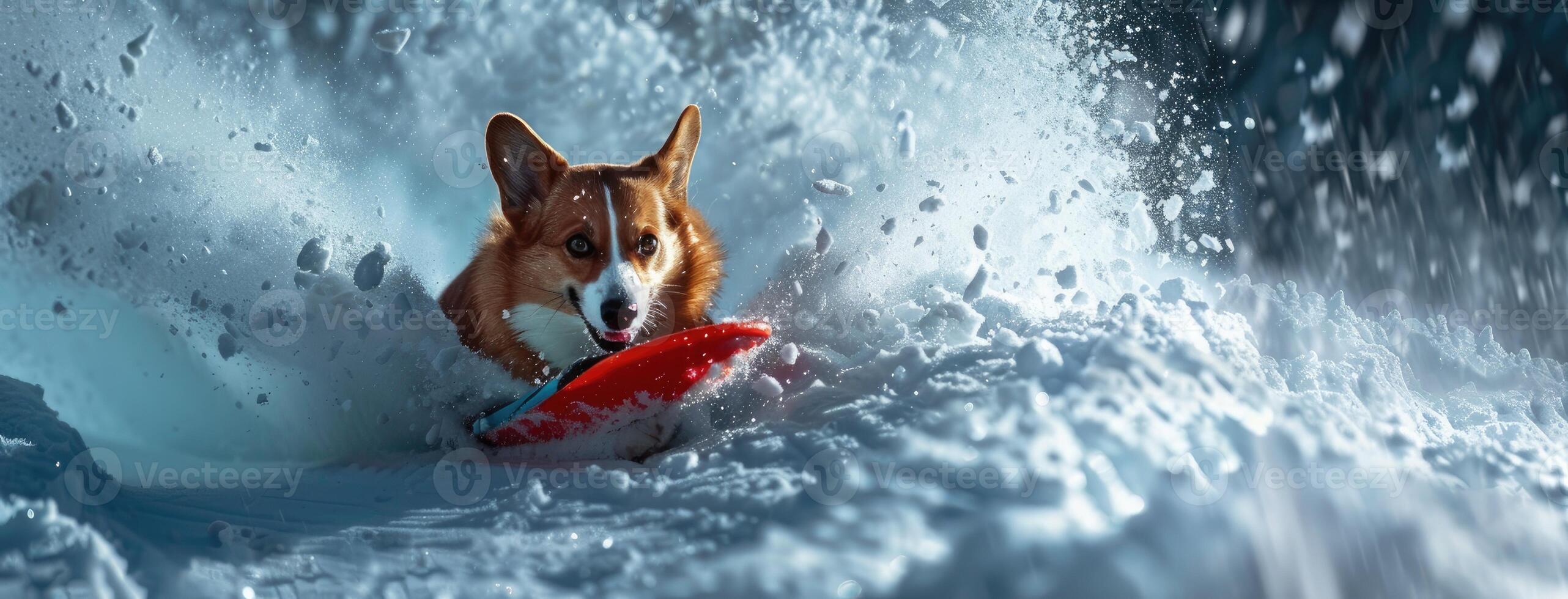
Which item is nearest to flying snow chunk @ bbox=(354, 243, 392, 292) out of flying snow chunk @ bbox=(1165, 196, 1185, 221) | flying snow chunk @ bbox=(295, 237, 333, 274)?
flying snow chunk @ bbox=(295, 237, 333, 274)

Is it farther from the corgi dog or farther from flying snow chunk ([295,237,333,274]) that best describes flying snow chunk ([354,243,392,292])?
the corgi dog

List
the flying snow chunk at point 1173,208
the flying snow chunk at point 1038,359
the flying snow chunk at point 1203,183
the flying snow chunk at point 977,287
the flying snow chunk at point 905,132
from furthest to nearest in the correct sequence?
the flying snow chunk at point 1203,183 < the flying snow chunk at point 1173,208 < the flying snow chunk at point 905,132 < the flying snow chunk at point 977,287 < the flying snow chunk at point 1038,359

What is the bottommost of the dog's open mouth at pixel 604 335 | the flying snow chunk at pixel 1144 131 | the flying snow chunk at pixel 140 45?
the dog's open mouth at pixel 604 335

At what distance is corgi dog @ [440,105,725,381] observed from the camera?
9.69 ft

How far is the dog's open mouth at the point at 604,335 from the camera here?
9.41 feet

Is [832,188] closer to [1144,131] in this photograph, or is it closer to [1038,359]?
[1038,359]

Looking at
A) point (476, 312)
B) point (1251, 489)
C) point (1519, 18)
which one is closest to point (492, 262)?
point (476, 312)

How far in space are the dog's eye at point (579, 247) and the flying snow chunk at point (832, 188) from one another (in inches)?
45.6

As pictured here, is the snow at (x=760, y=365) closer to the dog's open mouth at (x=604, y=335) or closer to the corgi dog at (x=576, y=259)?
the corgi dog at (x=576, y=259)

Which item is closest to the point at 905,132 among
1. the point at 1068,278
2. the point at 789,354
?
the point at 1068,278

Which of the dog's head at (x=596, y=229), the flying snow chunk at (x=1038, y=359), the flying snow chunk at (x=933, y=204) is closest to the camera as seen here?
the flying snow chunk at (x=1038, y=359)

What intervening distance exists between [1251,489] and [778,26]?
3165 millimetres

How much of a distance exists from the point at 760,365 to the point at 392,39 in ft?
8.38

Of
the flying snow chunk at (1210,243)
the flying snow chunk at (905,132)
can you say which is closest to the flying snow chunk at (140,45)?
the flying snow chunk at (905,132)
